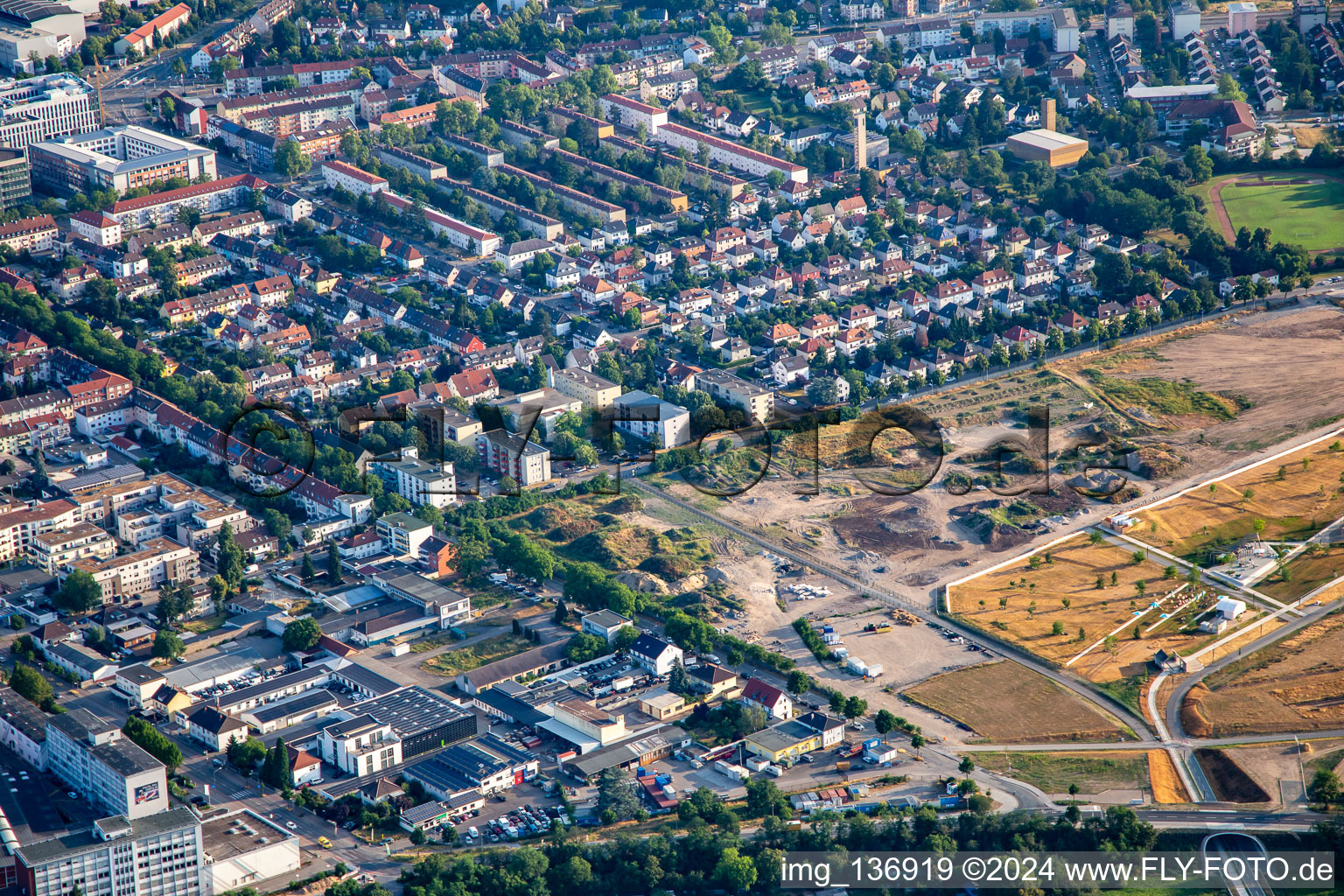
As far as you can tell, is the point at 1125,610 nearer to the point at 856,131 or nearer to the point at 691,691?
the point at 691,691

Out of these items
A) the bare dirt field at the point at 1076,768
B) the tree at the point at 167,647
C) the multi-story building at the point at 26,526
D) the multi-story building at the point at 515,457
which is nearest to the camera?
the bare dirt field at the point at 1076,768

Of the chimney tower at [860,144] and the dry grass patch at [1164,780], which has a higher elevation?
the chimney tower at [860,144]

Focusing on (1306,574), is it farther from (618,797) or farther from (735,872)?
(618,797)

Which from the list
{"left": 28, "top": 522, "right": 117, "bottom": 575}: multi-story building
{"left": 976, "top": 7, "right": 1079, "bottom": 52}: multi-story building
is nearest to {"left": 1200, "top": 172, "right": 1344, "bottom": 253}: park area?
{"left": 976, "top": 7, "right": 1079, "bottom": 52}: multi-story building

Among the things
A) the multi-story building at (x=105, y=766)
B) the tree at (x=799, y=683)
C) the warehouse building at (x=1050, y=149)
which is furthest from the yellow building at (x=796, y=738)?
the warehouse building at (x=1050, y=149)

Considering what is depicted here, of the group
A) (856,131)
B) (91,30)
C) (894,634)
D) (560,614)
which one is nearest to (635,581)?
(560,614)

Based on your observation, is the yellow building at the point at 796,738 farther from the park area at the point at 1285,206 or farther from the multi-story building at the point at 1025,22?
the multi-story building at the point at 1025,22
